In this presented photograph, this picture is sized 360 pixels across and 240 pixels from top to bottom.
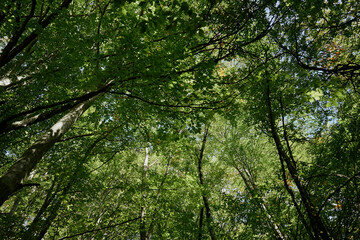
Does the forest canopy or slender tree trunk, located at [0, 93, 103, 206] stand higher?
the forest canopy

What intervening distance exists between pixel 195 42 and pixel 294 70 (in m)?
2.94

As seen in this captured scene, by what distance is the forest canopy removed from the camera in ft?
12.3

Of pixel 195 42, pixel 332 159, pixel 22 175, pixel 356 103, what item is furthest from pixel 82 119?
pixel 356 103

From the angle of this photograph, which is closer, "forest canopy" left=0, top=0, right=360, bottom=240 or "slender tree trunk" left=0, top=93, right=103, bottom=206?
"slender tree trunk" left=0, top=93, right=103, bottom=206

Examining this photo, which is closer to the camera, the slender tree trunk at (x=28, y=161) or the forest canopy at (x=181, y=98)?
the slender tree trunk at (x=28, y=161)

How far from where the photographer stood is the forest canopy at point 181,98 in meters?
3.75

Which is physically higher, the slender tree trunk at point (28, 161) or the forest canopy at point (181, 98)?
the forest canopy at point (181, 98)

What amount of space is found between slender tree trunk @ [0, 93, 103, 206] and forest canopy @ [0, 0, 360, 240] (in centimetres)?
3

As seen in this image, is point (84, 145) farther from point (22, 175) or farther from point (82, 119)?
point (22, 175)

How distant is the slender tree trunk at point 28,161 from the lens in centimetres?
300

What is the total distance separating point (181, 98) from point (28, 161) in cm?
378

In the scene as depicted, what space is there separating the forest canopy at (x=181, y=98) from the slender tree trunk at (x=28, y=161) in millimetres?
30

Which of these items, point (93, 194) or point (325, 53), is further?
point (93, 194)

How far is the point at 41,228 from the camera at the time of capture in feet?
15.1
